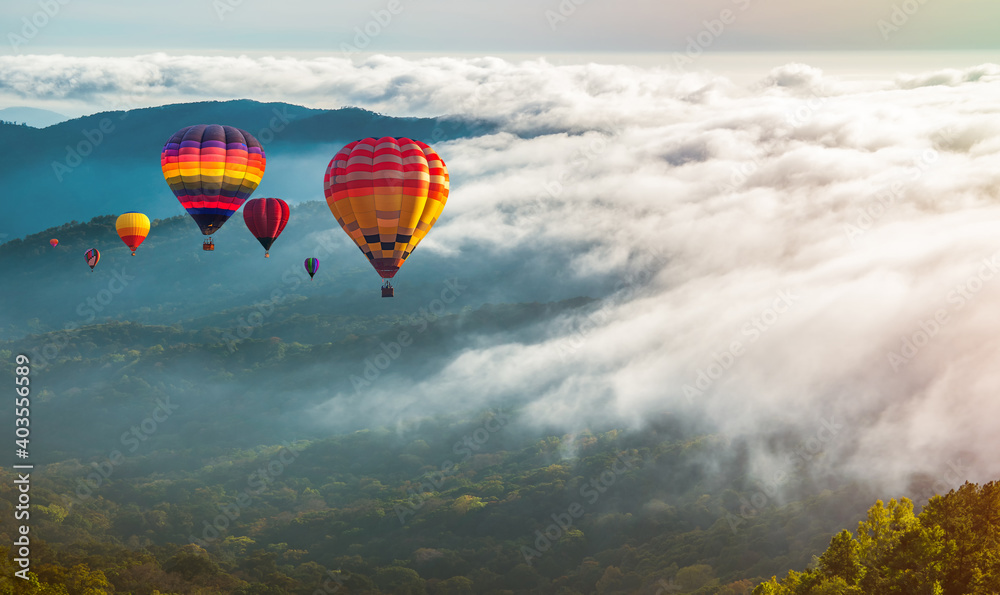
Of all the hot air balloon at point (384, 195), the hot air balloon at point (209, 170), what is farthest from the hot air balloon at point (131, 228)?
the hot air balloon at point (384, 195)

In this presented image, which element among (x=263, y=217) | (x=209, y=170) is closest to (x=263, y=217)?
(x=263, y=217)

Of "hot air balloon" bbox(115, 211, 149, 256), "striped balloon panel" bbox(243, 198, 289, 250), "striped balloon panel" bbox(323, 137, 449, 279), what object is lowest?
"striped balloon panel" bbox(323, 137, 449, 279)

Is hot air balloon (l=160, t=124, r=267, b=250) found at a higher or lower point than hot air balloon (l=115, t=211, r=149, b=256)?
lower

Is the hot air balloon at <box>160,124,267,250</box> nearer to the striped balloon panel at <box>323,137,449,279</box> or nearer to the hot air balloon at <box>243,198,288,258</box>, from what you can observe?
the hot air balloon at <box>243,198,288,258</box>

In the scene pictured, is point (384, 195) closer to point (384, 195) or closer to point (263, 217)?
point (384, 195)

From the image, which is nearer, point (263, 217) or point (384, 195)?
point (384, 195)

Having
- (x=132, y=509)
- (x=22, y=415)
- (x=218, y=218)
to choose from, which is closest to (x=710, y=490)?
(x=132, y=509)

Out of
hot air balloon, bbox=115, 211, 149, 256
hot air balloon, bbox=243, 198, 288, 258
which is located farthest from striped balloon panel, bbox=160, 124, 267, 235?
hot air balloon, bbox=115, 211, 149, 256
